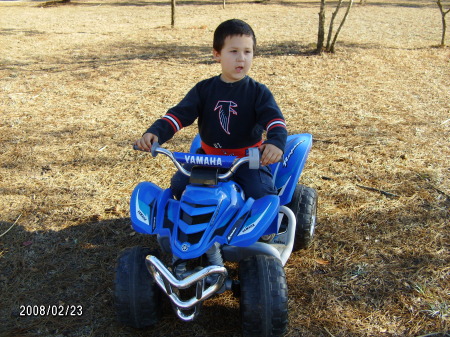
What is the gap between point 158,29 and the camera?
1194 cm

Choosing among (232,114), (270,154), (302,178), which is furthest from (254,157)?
(302,178)

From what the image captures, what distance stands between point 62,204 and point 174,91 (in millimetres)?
3382

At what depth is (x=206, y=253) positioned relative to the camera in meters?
2.53

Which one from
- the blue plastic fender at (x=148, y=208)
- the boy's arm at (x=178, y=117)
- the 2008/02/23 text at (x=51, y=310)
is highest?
the boy's arm at (x=178, y=117)

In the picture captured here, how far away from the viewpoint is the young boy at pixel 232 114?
9.01ft

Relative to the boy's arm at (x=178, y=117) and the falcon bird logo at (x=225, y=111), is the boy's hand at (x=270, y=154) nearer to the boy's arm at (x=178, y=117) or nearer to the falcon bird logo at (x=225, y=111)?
the falcon bird logo at (x=225, y=111)

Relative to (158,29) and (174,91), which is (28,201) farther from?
(158,29)

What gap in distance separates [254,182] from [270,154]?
1.02 ft

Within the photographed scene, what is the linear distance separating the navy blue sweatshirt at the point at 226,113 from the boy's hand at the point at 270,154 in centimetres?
32

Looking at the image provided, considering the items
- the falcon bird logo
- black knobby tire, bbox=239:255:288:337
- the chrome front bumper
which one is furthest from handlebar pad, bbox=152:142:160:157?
black knobby tire, bbox=239:255:288:337

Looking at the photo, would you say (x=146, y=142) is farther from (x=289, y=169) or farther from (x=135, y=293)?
(x=289, y=169)

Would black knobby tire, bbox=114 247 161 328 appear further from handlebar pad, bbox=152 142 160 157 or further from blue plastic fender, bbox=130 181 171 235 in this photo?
handlebar pad, bbox=152 142 160 157

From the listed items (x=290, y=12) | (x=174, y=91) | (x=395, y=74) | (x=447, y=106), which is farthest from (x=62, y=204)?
(x=290, y=12)

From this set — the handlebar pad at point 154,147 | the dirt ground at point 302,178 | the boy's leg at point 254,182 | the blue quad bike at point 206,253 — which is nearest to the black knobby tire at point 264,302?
the blue quad bike at point 206,253
